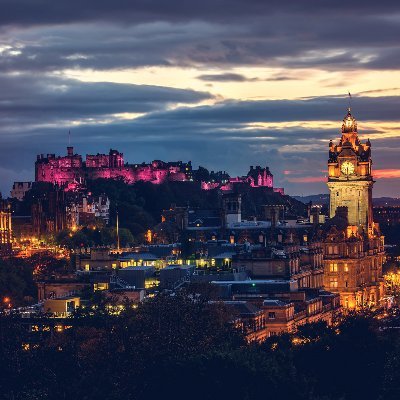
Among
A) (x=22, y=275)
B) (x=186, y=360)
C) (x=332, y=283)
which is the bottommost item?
(x=186, y=360)

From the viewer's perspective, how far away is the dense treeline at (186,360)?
323 ft

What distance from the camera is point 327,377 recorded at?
366 feet

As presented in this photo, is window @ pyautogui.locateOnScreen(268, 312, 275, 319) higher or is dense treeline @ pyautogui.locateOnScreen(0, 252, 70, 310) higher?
Answer: dense treeline @ pyautogui.locateOnScreen(0, 252, 70, 310)

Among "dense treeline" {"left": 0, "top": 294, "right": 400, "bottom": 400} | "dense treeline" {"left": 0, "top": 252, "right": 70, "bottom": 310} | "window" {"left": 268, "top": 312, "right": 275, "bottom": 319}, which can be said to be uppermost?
"dense treeline" {"left": 0, "top": 252, "right": 70, "bottom": 310}

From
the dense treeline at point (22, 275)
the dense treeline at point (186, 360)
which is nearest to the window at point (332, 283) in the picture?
the dense treeline at point (22, 275)

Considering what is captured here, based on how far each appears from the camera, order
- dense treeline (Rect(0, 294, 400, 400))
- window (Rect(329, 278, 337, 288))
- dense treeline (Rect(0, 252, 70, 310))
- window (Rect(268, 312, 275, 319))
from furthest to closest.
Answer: window (Rect(329, 278, 337, 288)) → dense treeline (Rect(0, 252, 70, 310)) → window (Rect(268, 312, 275, 319)) → dense treeline (Rect(0, 294, 400, 400))

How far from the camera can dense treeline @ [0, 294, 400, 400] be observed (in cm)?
9831

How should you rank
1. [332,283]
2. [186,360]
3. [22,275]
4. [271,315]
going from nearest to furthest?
[186,360] < [271,315] < [22,275] < [332,283]

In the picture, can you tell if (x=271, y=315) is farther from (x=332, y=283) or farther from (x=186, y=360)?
(x=332, y=283)

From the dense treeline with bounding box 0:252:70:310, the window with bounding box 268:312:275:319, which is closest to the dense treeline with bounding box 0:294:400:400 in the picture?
the window with bounding box 268:312:275:319

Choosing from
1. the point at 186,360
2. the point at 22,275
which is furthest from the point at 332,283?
the point at 186,360

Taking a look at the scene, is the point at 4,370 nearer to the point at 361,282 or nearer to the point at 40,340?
the point at 40,340

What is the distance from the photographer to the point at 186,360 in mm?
101188

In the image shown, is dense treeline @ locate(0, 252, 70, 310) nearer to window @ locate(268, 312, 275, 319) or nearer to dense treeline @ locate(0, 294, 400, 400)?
window @ locate(268, 312, 275, 319)
